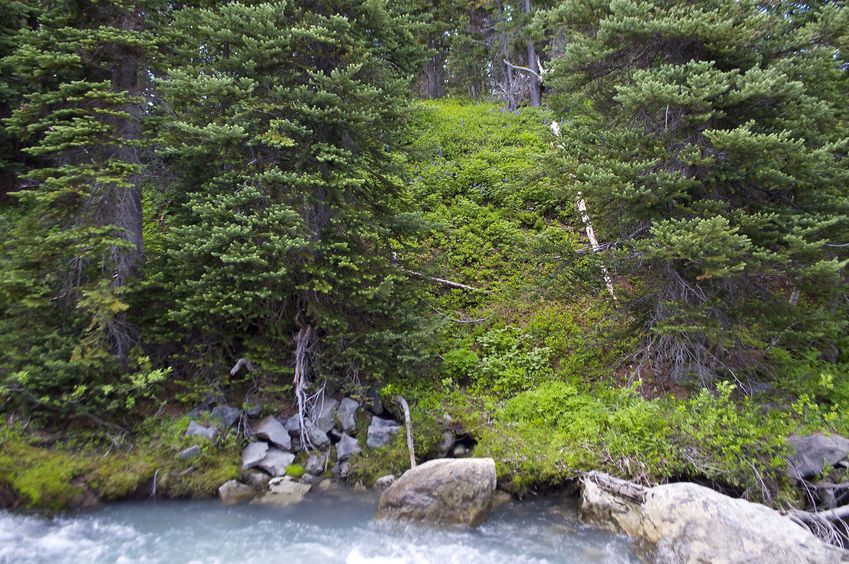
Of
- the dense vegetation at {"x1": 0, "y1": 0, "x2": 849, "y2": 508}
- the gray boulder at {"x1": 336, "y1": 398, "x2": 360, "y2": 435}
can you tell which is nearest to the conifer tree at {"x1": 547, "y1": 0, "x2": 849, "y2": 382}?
the dense vegetation at {"x1": 0, "y1": 0, "x2": 849, "y2": 508}

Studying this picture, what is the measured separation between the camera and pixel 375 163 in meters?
9.09

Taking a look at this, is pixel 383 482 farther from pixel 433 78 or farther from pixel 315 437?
pixel 433 78

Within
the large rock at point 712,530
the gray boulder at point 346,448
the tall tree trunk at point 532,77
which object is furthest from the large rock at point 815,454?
the tall tree trunk at point 532,77

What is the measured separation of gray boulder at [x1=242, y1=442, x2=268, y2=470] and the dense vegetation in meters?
0.26

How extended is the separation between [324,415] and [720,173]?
23.7ft

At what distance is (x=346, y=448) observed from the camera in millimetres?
8039

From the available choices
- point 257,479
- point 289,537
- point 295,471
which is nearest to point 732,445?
point 289,537

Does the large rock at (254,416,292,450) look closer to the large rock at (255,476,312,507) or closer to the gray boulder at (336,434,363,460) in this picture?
the large rock at (255,476,312,507)

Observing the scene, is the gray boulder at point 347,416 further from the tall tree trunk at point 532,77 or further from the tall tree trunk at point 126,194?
the tall tree trunk at point 532,77

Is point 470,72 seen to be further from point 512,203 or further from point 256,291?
point 256,291

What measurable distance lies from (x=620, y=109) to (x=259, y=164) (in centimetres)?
634

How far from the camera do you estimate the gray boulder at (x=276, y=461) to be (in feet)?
25.3

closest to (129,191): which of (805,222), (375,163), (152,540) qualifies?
(375,163)

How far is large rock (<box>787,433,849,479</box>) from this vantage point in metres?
6.54
